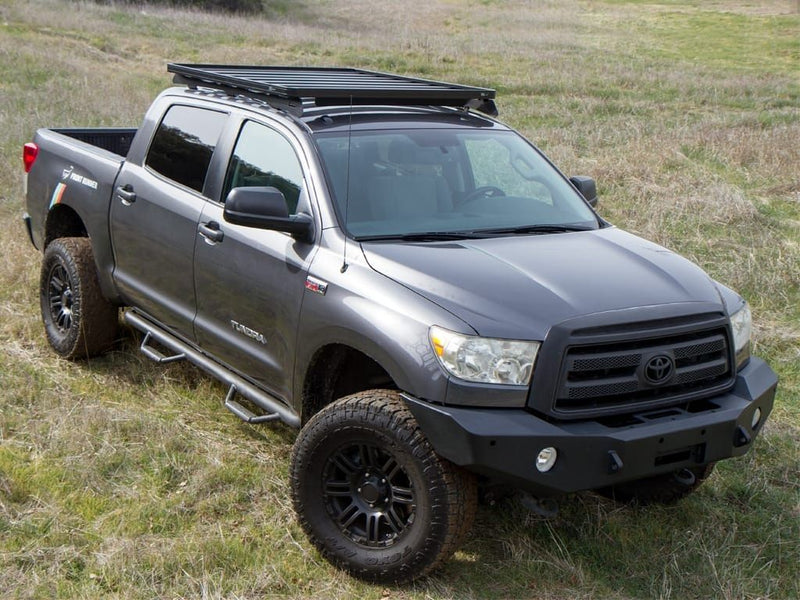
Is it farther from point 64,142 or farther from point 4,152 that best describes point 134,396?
point 4,152

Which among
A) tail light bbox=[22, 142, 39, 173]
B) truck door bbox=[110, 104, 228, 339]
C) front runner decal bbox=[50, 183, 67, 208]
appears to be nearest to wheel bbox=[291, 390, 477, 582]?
truck door bbox=[110, 104, 228, 339]

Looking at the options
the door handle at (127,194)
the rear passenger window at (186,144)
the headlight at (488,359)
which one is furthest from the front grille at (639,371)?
the door handle at (127,194)

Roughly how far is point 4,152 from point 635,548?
9518 mm

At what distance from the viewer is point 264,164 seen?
4.73 metres

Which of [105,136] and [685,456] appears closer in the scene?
[685,456]

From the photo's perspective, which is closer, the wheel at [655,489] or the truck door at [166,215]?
Result: the wheel at [655,489]

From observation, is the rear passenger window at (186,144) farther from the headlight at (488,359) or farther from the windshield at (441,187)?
the headlight at (488,359)

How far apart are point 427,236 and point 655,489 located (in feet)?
5.23

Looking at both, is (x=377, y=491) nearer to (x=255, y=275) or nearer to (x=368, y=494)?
(x=368, y=494)

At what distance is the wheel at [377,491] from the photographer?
3598 mm

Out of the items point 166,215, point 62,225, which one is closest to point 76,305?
point 62,225

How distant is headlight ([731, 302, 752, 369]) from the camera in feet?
13.5

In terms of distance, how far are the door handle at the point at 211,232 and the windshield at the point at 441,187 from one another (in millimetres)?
679

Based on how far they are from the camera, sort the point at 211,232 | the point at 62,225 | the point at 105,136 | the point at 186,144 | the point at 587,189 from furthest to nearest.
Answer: the point at 105,136, the point at 62,225, the point at 587,189, the point at 186,144, the point at 211,232
